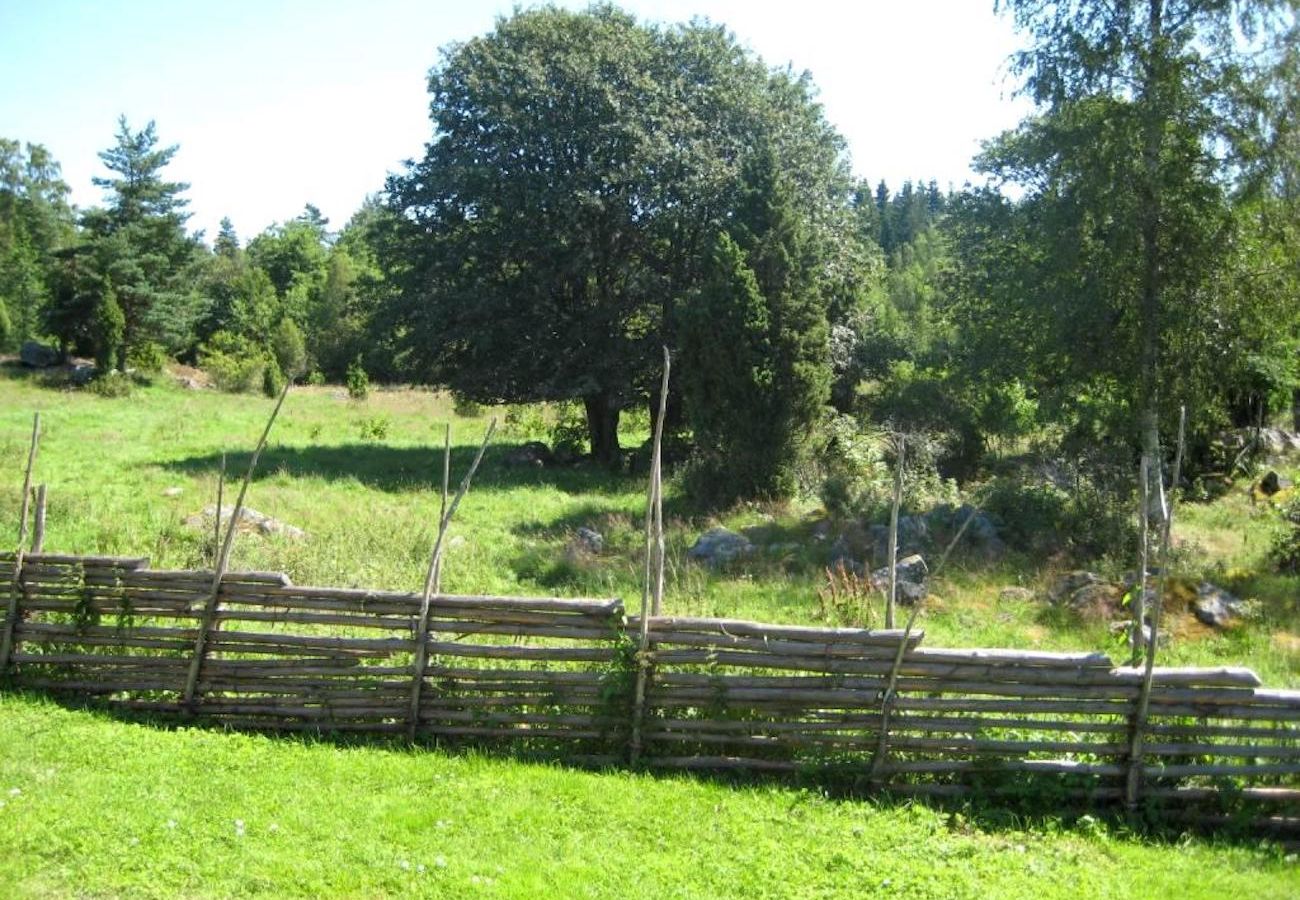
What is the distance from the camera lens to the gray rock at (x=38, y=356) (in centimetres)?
3500

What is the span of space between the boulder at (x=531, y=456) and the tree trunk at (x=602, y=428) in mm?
1109

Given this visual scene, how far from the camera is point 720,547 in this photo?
13742mm

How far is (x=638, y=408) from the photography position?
2586 centimetres

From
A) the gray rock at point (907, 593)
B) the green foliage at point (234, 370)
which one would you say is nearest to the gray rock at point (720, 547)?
the gray rock at point (907, 593)

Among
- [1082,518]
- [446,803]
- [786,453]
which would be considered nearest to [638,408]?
[786,453]

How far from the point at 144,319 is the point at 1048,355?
32.6 meters

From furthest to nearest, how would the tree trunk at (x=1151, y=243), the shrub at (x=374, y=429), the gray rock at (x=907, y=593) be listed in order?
A: the shrub at (x=374, y=429) → the tree trunk at (x=1151, y=243) → the gray rock at (x=907, y=593)

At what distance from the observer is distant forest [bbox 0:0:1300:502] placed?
13719mm

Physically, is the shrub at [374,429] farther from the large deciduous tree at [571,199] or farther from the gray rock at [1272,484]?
the gray rock at [1272,484]

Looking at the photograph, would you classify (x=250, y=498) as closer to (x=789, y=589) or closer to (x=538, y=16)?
(x=789, y=589)

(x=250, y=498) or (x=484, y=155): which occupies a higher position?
(x=484, y=155)

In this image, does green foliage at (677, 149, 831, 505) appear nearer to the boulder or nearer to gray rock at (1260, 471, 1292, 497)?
the boulder

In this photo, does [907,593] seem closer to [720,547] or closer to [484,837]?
[720,547]

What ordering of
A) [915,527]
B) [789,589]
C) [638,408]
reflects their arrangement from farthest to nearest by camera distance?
1. [638,408]
2. [915,527]
3. [789,589]
